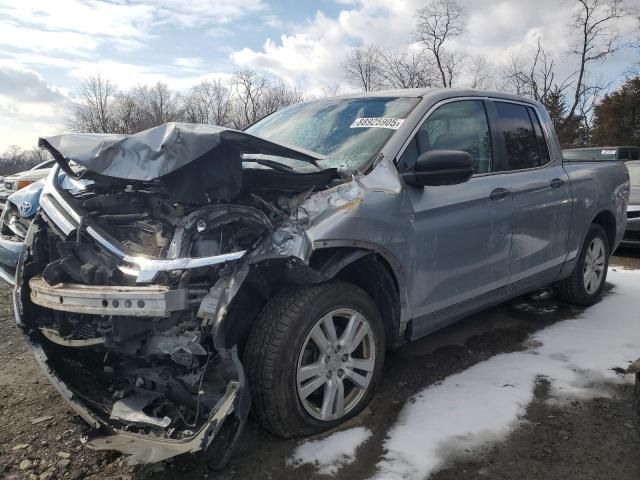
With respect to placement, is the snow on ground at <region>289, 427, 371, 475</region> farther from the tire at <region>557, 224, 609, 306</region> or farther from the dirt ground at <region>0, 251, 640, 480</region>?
the tire at <region>557, 224, 609, 306</region>

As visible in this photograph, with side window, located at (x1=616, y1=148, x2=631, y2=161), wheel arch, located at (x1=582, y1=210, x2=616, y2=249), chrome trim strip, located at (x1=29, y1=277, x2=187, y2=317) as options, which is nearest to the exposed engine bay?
chrome trim strip, located at (x1=29, y1=277, x2=187, y2=317)

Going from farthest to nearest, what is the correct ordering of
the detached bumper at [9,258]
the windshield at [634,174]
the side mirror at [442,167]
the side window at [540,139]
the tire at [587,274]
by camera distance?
the windshield at [634,174] < the tire at [587,274] < the side window at [540,139] < the detached bumper at [9,258] < the side mirror at [442,167]

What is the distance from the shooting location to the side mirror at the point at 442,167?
9.33 feet

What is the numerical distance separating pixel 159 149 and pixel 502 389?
243 centimetres

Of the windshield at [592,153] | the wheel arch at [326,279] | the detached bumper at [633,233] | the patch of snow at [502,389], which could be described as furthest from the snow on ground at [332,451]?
the windshield at [592,153]

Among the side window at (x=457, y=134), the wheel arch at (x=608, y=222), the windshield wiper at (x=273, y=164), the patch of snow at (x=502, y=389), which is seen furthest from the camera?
the wheel arch at (x=608, y=222)

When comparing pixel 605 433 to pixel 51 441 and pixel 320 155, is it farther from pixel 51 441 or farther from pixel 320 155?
pixel 51 441

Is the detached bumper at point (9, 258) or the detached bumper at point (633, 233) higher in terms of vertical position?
the detached bumper at point (9, 258)

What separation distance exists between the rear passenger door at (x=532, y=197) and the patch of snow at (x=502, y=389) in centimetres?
55

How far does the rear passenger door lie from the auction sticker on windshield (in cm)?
104

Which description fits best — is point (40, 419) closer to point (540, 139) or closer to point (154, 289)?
point (154, 289)

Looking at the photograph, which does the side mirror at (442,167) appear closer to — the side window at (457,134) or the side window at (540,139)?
the side window at (457,134)

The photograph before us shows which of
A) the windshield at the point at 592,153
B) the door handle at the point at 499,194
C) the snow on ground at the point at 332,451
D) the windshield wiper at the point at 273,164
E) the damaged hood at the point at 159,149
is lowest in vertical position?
the snow on ground at the point at 332,451

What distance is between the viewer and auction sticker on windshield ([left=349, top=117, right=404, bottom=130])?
10.5 feet
